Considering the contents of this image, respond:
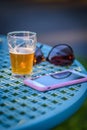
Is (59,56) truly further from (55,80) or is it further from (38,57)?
(55,80)

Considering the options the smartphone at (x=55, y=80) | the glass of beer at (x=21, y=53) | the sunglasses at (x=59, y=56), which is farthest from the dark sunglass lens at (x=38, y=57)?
the smartphone at (x=55, y=80)

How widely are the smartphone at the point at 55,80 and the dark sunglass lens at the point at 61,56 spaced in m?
0.21

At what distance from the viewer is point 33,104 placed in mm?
1235

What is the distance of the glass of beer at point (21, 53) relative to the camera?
1.54m

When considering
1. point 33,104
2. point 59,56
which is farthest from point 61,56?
point 33,104

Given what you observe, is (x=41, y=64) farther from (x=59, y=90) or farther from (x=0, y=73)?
(x=59, y=90)

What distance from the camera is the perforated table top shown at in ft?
3.58

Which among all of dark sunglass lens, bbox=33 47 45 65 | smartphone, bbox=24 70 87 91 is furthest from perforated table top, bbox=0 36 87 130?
dark sunglass lens, bbox=33 47 45 65

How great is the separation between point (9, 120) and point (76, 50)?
3.71m

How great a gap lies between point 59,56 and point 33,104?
0.59 meters

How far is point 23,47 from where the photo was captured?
1.61m

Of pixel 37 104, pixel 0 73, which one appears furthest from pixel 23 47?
pixel 37 104

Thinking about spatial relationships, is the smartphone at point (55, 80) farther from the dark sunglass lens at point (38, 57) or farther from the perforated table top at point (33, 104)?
the dark sunglass lens at point (38, 57)

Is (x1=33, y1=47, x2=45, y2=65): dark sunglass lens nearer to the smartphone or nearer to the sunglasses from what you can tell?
the sunglasses
